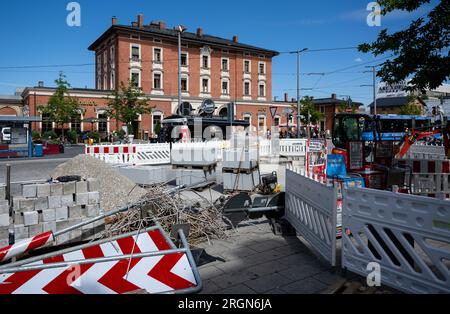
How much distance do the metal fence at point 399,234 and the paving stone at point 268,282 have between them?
798 millimetres

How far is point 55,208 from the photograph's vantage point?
539cm

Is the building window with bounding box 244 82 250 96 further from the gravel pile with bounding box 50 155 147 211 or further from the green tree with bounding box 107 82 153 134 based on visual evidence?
the gravel pile with bounding box 50 155 147 211

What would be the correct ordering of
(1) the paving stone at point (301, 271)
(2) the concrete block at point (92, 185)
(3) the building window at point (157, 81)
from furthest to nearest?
(3) the building window at point (157, 81)
(2) the concrete block at point (92, 185)
(1) the paving stone at point (301, 271)

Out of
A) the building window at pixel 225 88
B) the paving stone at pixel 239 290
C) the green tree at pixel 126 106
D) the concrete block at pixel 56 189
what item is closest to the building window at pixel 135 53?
the green tree at pixel 126 106

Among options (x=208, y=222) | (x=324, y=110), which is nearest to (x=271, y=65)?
(x=324, y=110)

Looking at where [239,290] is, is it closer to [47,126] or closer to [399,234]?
[399,234]

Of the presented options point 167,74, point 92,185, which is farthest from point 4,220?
point 167,74

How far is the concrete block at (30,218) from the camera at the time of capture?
5125mm

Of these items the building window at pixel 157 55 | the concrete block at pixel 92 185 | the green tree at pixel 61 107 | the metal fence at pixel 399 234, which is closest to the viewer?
the metal fence at pixel 399 234

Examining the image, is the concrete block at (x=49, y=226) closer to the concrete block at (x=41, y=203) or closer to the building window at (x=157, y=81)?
the concrete block at (x=41, y=203)

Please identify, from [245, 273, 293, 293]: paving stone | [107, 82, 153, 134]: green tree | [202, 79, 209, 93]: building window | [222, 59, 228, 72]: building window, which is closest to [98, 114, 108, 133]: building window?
[107, 82, 153, 134]: green tree

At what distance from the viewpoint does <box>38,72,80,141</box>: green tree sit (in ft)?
121

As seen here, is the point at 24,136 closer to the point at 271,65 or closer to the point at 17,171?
the point at 17,171
